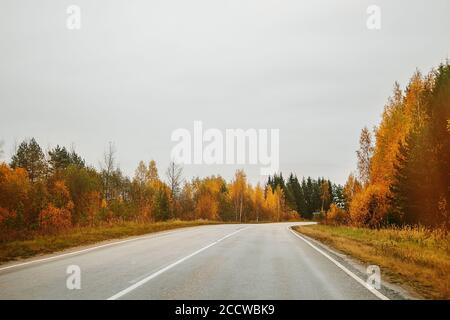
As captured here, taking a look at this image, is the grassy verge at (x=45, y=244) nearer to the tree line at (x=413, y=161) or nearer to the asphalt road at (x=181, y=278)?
the asphalt road at (x=181, y=278)

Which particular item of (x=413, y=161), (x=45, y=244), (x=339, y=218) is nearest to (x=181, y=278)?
(x=45, y=244)

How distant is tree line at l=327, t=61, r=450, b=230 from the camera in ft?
87.5

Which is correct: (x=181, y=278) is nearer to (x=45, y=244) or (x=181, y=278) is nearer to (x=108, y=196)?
(x=45, y=244)

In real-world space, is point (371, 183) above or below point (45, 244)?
above

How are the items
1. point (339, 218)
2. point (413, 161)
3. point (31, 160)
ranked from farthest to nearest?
1. point (31, 160)
2. point (339, 218)
3. point (413, 161)

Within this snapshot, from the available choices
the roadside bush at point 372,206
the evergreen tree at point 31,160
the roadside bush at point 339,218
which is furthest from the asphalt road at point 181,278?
Answer: the evergreen tree at point 31,160

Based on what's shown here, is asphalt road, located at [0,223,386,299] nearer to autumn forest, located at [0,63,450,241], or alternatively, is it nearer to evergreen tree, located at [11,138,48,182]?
autumn forest, located at [0,63,450,241]

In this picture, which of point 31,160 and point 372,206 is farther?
point 31,160

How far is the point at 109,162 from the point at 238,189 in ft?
190

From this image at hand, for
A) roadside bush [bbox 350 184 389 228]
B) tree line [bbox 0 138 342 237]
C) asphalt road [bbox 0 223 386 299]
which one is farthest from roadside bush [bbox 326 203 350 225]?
asphalt road [bbox 0 223 386 299]

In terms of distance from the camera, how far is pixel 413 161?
2788 cm
